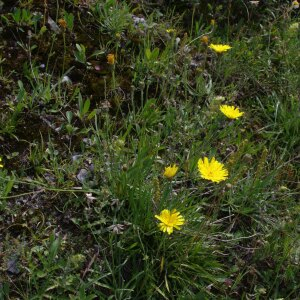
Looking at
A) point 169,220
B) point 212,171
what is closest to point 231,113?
point 212,171

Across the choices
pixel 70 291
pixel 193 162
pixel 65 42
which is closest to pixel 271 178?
pixel 193 162

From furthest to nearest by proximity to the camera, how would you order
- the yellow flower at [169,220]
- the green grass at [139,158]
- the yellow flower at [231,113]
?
1. the yellow flower at [231,113]
2. the green grass at [139,158]
3. the yellow flower at [169,220]

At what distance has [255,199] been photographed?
2.27 m

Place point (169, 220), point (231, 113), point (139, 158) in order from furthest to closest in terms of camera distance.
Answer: point (231, 113) → point (139, 158) → point (169, 220)

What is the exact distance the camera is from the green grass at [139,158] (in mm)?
1951

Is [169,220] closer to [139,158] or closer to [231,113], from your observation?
[139,158]

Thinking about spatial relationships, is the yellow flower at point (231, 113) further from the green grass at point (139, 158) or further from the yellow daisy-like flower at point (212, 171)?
the yellow daisy-like flower at point (212, 171)

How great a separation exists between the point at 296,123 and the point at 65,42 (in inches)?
50.1

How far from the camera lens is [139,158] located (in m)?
2.05

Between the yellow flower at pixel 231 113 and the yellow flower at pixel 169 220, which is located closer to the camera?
the yellow flower at pixel 169 220

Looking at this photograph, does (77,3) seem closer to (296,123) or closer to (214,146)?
(214,146)

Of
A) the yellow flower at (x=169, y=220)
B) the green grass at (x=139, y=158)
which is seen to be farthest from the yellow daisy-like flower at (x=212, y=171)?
the yellow flower at (x=169, y=220)

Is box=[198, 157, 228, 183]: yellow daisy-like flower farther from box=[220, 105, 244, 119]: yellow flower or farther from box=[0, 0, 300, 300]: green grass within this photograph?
box=[220, 105, 244, 119]: yellow flower

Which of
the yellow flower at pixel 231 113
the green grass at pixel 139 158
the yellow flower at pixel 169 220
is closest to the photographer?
the yellow flower at pixel 169 220
